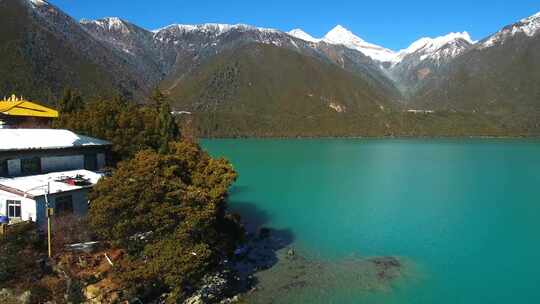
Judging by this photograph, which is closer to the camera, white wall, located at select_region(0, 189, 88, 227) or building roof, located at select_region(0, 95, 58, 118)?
white wall, located at select_region(0, 189, 88, 227)

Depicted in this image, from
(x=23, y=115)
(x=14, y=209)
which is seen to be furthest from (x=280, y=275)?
(x=23, y=115)

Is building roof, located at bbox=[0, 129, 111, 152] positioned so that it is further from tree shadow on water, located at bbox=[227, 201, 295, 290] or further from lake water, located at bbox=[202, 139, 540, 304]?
lake water, located at bbox=[202, 139, 540, 304]

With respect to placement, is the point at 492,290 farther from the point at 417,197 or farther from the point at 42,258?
the point at 417,197

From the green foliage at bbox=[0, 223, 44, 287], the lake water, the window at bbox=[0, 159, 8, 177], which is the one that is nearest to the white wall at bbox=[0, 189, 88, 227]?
the green foliage at bbox=[0, 223, 44, 287]

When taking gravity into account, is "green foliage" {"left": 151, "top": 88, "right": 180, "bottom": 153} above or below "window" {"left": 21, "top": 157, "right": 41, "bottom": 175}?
above

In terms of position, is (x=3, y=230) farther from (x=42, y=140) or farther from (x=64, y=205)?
(x=42, y=140)

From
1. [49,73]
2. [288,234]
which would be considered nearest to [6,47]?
[49,73]

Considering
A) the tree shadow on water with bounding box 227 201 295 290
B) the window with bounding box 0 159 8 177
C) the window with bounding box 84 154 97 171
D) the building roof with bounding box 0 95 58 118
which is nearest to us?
the window with bounding box 0 159 8 177
